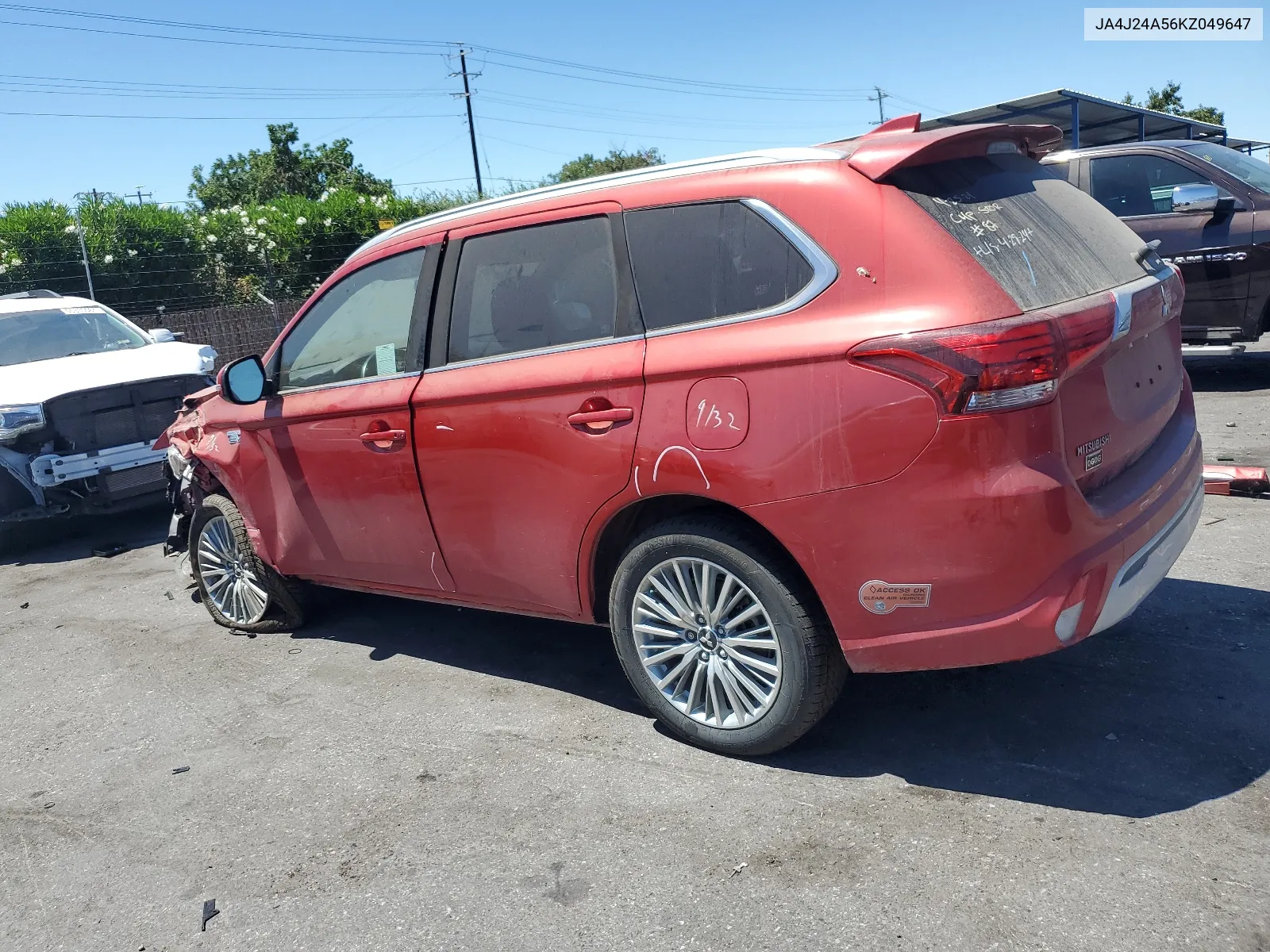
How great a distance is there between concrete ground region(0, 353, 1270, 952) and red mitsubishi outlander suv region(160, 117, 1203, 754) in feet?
1.38

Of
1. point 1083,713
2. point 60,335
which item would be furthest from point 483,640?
point 60,335

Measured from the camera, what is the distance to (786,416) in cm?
317

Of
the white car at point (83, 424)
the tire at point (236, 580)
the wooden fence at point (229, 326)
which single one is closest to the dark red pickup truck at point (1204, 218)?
the tire at point (236, 580)

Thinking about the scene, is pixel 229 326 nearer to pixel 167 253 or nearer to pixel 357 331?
pixel 167 253

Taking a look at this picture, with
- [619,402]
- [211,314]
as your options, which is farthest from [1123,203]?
[211,314]

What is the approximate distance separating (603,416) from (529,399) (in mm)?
367

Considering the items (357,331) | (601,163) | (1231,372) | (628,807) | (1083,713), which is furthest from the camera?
(601,163)

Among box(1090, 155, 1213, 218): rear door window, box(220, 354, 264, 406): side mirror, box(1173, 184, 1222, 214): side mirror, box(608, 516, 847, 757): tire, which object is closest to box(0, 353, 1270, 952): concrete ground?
box(608, 516, 847, 757): tire

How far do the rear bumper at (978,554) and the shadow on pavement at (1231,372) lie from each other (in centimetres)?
693

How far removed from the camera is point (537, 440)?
380 cm

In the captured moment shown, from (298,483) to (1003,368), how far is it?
10.9 ft

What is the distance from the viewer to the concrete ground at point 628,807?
279 cm

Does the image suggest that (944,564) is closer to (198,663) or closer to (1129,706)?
(1129,706)

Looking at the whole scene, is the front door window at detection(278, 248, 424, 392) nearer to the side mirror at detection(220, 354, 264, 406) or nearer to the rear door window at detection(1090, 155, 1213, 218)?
the side mirror at detection(220, 354, 264, 406)
